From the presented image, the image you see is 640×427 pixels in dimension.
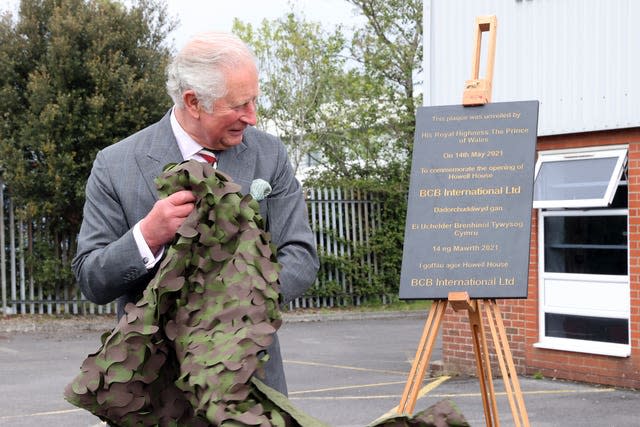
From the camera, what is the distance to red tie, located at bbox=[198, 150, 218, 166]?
2.42 m

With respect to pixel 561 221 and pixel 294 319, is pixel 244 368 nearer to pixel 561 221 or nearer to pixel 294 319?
pixel 561 221

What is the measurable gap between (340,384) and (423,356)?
4204 mm

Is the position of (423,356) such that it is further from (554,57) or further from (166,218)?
(554,57)

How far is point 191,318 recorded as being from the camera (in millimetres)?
1826

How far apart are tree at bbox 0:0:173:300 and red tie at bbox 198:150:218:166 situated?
A: 1253 cm

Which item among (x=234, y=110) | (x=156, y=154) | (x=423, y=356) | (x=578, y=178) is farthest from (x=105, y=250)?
(x=578, y=178)

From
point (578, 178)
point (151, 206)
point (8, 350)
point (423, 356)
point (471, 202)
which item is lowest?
point (8, 350)

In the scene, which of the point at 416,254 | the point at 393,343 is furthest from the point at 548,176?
the point at 393,343

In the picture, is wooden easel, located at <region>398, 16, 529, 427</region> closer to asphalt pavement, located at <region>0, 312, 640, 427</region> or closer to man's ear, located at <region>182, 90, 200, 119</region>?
asphalt pavement, located at <region>0, 312, 640, 427</region>

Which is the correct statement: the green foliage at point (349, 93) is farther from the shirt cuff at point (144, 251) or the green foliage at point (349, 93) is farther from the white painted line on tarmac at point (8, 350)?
the shirt cuff at point (144, 251)

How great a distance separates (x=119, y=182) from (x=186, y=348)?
752mm

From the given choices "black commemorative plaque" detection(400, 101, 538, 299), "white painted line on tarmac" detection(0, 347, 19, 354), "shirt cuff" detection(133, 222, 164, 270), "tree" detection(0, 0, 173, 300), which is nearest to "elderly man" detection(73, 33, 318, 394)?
"shirt cuff" detection(133, 222, 164, 270)

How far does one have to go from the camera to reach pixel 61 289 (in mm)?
16016

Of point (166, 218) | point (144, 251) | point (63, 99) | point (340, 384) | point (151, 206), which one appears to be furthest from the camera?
point (63, 99)
